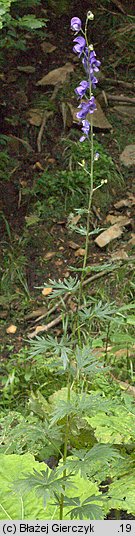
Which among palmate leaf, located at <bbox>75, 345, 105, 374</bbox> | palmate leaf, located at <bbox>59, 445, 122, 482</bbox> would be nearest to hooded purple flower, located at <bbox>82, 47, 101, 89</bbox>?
palmate leaf, located at <bbox>75, 345, 105, 374</bbox>

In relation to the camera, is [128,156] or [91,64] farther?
[128,156]

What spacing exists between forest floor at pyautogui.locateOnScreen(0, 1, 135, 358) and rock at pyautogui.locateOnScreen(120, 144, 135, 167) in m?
0.03

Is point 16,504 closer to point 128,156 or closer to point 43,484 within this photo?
point 43,484

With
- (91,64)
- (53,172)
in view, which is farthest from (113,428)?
(53,172)

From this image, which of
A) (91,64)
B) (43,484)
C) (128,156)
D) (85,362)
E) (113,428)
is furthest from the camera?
(128,156)

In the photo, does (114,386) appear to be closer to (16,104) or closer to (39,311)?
(39,311)

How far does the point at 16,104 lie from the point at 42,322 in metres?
2.22

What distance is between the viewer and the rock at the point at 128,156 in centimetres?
631

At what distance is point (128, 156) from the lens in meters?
6.37

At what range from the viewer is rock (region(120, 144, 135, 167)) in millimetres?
6309

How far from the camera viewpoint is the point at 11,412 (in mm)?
4199

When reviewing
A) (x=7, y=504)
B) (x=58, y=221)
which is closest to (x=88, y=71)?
(x=7, y=504)

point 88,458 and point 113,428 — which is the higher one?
point 88,458

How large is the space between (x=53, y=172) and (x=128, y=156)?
63 centimetres
